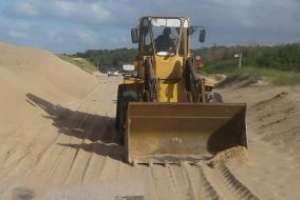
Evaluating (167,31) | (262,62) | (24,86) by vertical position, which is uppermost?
(167,31)

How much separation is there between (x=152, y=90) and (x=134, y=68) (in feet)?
5.37

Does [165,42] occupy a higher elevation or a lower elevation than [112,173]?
higher

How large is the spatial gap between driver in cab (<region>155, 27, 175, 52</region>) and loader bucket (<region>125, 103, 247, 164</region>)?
3018 millimetres

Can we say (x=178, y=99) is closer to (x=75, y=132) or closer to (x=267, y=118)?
Result: (x=75, y=132)

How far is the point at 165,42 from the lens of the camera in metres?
18.2

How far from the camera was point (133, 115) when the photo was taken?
1537 centimetres

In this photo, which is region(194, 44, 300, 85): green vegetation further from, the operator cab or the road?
the road

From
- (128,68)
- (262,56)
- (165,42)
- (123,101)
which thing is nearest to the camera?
(128,68)

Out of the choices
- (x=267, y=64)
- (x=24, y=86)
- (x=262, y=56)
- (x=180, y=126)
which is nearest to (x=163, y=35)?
(x=180, y=126)

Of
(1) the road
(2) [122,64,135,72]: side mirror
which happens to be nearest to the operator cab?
(2) [122,64,135,72]: side mirror

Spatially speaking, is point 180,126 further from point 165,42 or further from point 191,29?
point 191,29

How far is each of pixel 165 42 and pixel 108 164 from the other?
4.49 meters

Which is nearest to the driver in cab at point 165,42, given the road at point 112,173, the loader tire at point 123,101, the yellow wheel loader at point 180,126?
the yellow wheel loader at point 180,126

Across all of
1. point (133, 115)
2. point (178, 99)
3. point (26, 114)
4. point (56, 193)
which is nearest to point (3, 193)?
point (56, 193)
